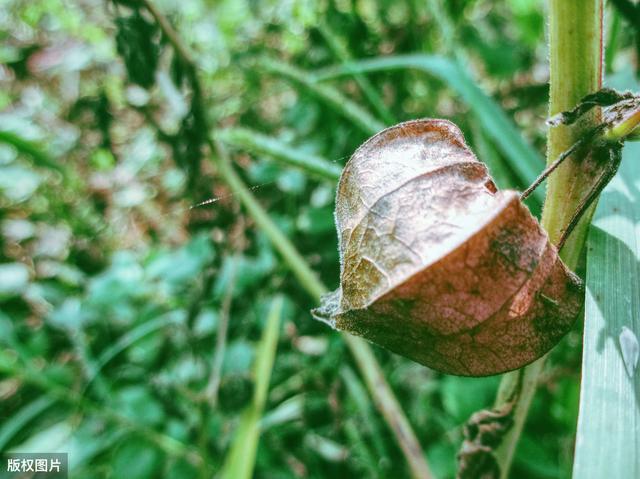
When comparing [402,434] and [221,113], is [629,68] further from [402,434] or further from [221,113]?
[221,113]

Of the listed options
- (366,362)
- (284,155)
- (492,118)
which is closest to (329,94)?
(284,155)

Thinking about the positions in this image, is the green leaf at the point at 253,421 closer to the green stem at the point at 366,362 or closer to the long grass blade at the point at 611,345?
the green stem at the point at 366,362

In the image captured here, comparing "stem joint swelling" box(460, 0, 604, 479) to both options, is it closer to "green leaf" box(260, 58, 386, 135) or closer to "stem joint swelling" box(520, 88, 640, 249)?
"stem joint swelling" box(520, 88, 640, 249)

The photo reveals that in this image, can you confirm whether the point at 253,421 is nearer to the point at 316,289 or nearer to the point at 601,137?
the point at 316,289

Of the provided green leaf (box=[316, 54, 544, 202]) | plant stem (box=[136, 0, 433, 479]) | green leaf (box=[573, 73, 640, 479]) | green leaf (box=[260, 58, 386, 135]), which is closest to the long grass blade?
green leaf (box=[573, 73, 640, 479])

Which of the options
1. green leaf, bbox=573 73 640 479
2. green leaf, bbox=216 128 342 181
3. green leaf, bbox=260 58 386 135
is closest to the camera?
green leaf, bbox=573 73 640 479
